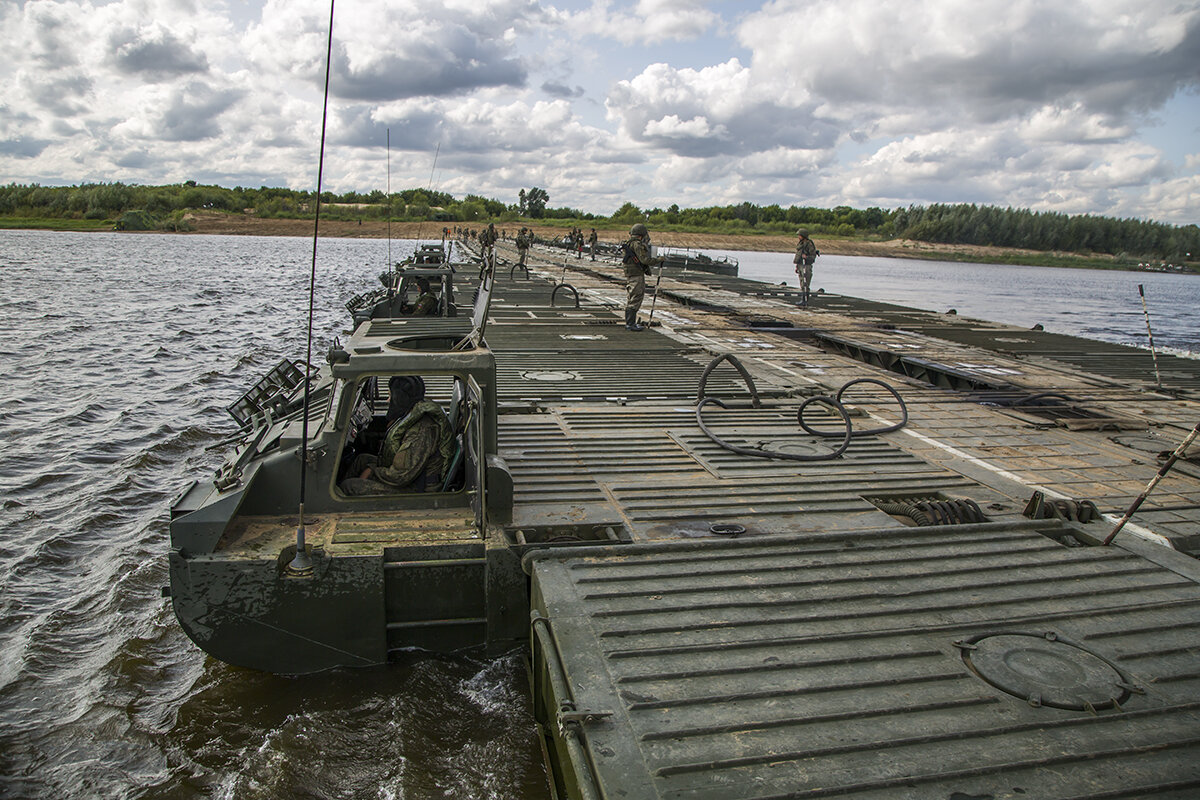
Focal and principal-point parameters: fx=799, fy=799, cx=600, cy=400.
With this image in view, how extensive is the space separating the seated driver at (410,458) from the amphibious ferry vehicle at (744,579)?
0.07 meters

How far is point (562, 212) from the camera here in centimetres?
11656

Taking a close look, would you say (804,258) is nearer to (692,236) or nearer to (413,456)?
(413,456)

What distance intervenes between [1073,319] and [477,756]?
38993 mm

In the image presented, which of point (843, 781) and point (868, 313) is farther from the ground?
point (868, 313)

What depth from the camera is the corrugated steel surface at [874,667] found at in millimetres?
3090

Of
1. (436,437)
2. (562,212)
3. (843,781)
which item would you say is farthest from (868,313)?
(562,212)

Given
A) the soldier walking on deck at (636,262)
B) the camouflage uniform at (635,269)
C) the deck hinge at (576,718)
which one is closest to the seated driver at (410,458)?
the deck hinge at (576,718)

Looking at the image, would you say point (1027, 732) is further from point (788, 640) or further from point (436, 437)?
point (436, 437)

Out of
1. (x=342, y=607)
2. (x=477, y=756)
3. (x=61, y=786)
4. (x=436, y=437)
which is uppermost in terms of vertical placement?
(x=436, y=437)

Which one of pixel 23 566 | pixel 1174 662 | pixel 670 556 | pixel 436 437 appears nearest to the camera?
pixel 1174 662

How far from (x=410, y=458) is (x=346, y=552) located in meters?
0.81

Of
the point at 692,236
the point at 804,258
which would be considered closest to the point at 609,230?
the point at 692,236

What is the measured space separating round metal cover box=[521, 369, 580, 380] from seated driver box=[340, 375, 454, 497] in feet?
16.1

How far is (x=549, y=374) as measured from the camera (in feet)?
35.7
